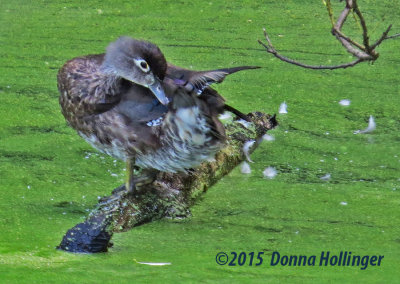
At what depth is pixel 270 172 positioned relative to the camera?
338cm

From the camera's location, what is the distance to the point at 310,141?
3.71 metres

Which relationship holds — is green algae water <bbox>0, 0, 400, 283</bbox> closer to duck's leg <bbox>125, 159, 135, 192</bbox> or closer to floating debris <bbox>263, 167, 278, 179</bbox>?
floating debris <bbox>263, 167, 278, 179</bbox>

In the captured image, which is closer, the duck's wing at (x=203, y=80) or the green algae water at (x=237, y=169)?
the green algae water at (x=237, y=169)

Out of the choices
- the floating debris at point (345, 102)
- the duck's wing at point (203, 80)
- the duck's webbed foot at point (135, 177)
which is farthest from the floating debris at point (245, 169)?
the floating debris at point (345, 102)

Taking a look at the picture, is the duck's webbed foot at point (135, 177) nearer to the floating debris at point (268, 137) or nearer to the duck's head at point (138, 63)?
the duck's head at point (138, 63)

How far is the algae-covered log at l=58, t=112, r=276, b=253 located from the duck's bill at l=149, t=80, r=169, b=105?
1.21 feet

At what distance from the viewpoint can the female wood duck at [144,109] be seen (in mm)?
2689

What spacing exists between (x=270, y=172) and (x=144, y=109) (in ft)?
2.64

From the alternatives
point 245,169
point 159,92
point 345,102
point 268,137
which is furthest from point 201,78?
point 345,102

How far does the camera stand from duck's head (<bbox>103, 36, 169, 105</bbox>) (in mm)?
2713

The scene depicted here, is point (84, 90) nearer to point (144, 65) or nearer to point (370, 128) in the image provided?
point (144, 65)

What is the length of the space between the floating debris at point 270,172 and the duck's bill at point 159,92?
0.81m

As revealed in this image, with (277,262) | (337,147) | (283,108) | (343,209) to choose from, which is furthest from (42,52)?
(277,262)

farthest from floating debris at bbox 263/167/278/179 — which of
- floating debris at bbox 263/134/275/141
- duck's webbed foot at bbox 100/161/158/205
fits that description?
duck's webbed foot at bbox 100/161/158/205
